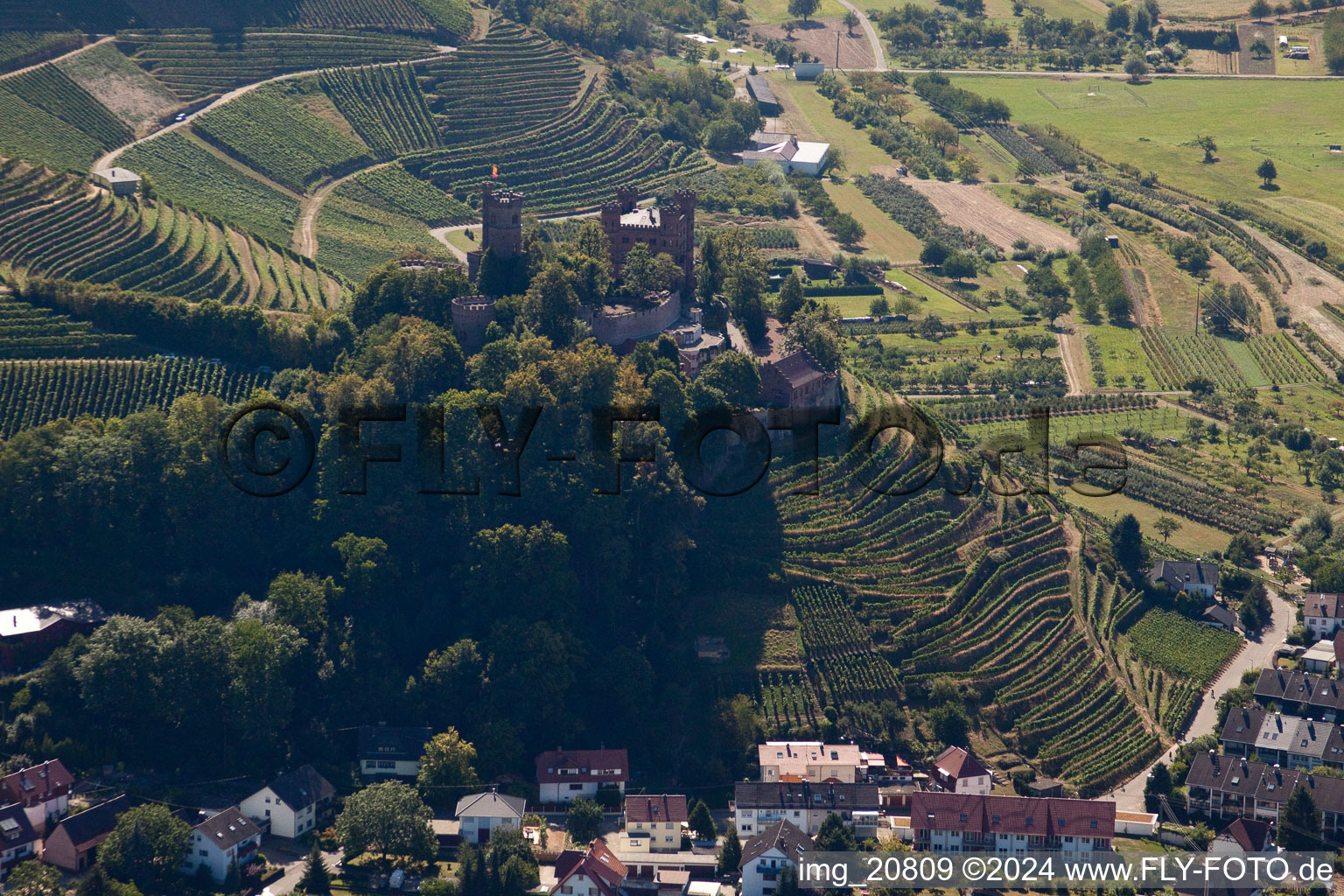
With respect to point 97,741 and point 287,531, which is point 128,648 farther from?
point 287,531

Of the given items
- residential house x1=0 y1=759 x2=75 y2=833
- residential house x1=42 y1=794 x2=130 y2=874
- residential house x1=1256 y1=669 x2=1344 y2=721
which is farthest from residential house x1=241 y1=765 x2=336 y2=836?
residential house x1=1256 y1=669 x2=1344 y2=721

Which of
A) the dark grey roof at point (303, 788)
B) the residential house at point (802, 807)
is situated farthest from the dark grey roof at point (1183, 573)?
the dark grey roof at point (303, 788)

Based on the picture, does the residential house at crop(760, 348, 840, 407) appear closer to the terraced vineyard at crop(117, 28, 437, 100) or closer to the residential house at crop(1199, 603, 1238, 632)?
the residential house at crop(1199, 603, 1238, 632)

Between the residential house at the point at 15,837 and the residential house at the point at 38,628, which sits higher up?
the residential house at the point at 38,628

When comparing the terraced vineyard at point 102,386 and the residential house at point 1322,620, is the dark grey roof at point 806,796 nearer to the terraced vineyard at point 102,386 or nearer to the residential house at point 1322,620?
the residential house at point 1322,620

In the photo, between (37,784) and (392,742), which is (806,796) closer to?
(392,742)

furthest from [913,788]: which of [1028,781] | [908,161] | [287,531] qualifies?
[908,161]
